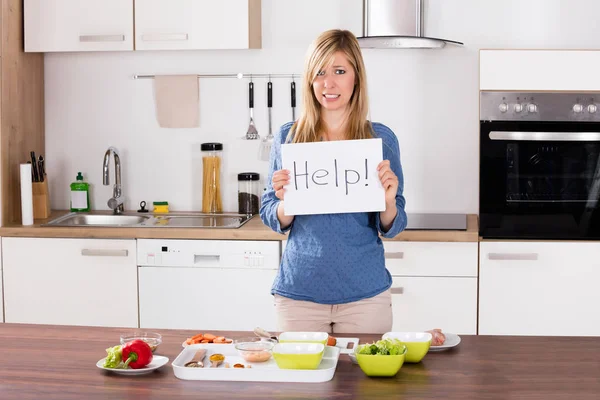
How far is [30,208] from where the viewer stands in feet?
12.4

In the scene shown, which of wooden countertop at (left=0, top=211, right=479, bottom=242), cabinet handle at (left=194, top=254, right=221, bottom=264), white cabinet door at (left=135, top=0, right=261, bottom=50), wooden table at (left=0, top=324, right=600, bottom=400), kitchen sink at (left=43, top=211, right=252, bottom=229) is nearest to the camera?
wooden table at (left=0, top=324, right=600, bottom=400)

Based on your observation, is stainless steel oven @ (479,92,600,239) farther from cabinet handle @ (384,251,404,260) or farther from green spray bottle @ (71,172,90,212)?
green spray bottle @ (71,172,90,212)

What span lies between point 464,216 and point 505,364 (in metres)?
1.99

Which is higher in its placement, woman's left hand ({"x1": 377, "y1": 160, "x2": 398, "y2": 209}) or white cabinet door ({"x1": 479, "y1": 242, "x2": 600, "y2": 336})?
woman's left hand ({"x1": 377, "y1": 160, "x2": 398, "y2": 209})

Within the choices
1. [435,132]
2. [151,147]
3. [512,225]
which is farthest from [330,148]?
[151,147]

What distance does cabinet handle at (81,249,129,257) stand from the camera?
3613 mm

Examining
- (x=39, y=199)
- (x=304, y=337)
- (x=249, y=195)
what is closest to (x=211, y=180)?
(x=249, y=195)

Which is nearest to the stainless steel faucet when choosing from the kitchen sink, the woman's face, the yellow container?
the kitchen sink

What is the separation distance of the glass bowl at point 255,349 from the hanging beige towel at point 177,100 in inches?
89.8

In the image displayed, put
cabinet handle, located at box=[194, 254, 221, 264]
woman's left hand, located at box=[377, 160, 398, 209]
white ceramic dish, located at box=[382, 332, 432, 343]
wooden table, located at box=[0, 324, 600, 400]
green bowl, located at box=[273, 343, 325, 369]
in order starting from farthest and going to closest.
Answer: cabinet handle, located at box=[194, 254, 221, 264]
woman's left hand, located at box=[377, 160, 398, 209]
white ceramic dish, located at box=[382, 332, 432, 343]
green bowl, located at box=[273, 343, 325, 369]
wooden table, located at box=[0, 324, 600, 400]

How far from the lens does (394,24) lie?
12.0 feet

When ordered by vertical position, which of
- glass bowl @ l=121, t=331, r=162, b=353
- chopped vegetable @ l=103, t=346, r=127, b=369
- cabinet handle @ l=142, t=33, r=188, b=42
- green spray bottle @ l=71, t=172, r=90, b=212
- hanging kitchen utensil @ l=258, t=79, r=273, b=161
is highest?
cabinet handle @ l=142, t=33, r=188, b=42

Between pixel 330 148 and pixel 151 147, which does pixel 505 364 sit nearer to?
pixel 330 148

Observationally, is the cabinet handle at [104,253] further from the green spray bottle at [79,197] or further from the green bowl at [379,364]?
the green bowl at [379,364]
